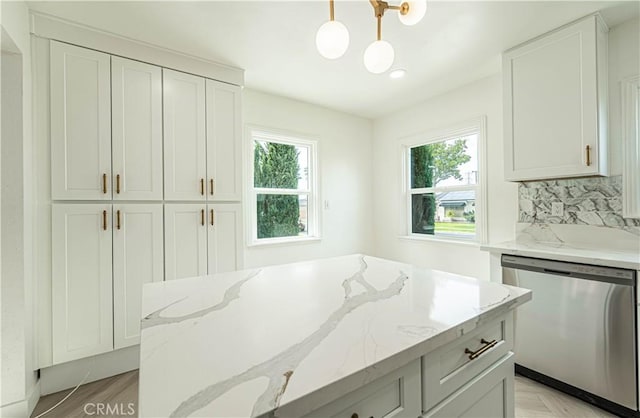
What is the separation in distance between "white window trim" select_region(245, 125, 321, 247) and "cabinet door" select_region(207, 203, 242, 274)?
16.0 inches

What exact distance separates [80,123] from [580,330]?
359 cm

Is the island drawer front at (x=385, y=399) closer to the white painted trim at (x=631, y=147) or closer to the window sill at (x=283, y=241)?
the white painted trim at (x=631, y=147)

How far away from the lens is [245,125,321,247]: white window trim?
10.2 ft

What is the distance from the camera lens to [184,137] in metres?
2.41

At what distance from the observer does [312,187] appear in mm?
3645

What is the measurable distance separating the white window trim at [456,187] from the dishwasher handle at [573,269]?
84cm

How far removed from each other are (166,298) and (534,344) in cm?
237

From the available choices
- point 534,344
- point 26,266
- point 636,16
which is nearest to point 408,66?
point 636,16

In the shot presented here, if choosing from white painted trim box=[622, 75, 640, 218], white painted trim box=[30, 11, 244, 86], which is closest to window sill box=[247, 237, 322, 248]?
white painted trim box=[30, 11, 244, 86]

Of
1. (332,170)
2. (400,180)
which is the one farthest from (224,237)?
(400,180)

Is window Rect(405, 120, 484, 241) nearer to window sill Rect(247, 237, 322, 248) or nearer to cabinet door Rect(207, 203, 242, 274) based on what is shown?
window sill Rect(247, 237, 322, 248)

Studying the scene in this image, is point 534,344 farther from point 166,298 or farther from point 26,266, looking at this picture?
point 26,266

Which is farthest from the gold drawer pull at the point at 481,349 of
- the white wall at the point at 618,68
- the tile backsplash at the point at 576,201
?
the white wall at the point at 618,68

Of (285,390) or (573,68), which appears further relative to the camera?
(573,68)
